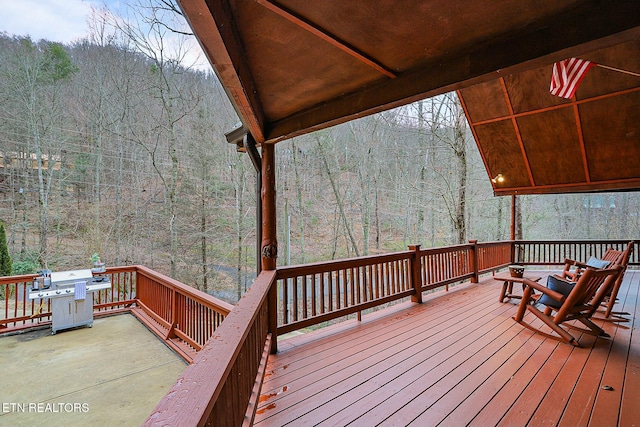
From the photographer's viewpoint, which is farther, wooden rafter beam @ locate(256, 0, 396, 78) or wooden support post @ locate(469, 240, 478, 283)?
wooden support post @ locate(469, 240, 478, 283)

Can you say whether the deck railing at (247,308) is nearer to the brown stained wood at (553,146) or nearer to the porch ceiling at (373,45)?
the porch ceiling at (373,45)

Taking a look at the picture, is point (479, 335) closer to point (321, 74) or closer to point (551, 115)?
point (321, 74)

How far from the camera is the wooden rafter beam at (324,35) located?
150 cm

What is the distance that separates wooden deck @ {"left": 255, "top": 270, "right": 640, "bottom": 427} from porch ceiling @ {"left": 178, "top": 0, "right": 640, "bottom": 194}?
2.28 metres

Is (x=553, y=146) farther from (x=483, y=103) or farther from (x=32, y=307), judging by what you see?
(x=32, y=307)

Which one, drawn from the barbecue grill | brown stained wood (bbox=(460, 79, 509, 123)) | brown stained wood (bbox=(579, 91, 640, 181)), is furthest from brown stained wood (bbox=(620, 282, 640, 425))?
the barbecue grill

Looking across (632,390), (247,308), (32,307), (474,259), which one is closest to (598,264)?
(474,259)

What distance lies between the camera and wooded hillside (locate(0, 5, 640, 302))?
33.4 feet

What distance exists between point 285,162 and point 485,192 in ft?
30.1

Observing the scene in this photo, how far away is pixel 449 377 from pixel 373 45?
2.71 meters

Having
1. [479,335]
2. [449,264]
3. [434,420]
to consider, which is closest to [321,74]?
[434,420]

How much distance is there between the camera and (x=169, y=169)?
36.6 ft

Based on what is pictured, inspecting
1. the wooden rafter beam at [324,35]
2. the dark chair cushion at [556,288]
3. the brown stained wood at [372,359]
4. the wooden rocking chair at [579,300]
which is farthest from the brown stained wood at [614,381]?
the wooden rafter beam at [324,35]

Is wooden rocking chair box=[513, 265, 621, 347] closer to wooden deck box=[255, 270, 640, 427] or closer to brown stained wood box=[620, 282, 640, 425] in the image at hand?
wooden deck box=[255, 270, 640, 427]
